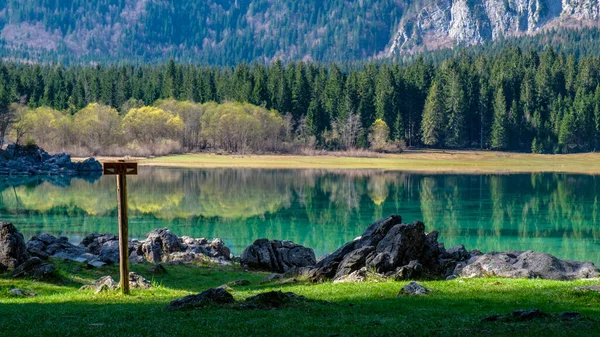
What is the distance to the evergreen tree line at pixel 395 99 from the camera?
17225 cm

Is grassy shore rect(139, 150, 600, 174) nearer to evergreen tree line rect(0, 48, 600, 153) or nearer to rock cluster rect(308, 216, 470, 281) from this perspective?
evergreen tree line rect(0, 48, 600, 153)

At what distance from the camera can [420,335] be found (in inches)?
604

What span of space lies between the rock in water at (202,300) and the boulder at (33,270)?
31.7 feet

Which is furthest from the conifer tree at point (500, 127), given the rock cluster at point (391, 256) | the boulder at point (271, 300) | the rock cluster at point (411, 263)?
the boulder at point (271, 300)

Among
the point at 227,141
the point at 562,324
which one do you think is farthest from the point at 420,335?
the point at 227,141

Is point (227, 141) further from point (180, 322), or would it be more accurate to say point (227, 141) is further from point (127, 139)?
point (180, 322)

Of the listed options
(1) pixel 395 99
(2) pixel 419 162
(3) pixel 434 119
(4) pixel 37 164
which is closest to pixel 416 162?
(2) pixel 419 162

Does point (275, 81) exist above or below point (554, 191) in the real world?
above

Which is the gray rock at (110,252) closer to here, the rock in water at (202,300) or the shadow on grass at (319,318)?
the shadow on grass at (319,318)

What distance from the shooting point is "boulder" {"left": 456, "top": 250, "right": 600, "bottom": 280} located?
2878 centimetres

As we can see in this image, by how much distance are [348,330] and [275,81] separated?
6516 inches

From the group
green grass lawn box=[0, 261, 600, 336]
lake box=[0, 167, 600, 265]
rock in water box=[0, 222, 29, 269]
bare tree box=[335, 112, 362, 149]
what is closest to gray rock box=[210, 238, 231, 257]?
lake box=[0, 167, 600, 265]

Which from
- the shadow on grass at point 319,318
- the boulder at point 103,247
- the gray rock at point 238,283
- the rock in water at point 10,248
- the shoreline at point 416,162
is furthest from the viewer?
the shoreline at point 416,162

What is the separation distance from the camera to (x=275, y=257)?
38.3 metres
